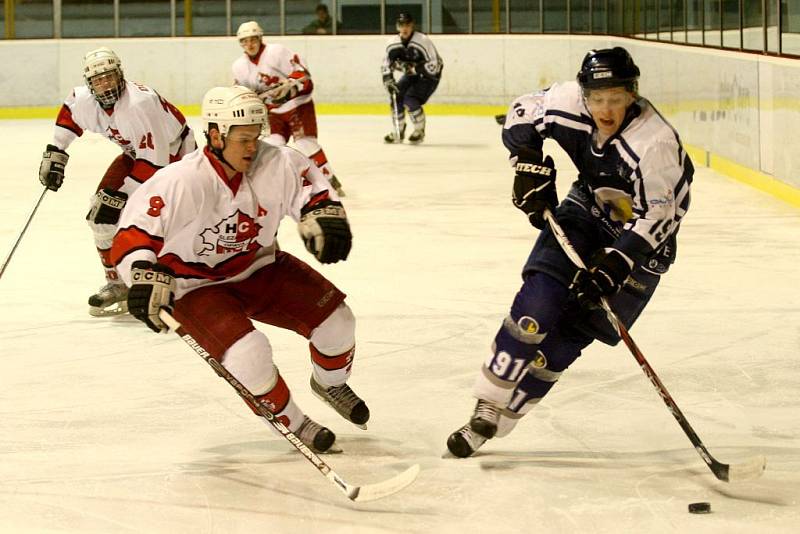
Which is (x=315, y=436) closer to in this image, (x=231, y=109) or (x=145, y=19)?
(x=231, y=109)

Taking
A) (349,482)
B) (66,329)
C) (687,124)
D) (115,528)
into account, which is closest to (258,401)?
(349,482)

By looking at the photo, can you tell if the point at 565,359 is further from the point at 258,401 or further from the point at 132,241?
the point at 132,241

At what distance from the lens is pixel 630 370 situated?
16.0 ft

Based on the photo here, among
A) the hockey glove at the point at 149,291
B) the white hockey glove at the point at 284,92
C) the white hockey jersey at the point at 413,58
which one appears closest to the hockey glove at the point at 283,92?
the white hockey glove at the point at 284,92

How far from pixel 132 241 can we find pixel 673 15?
9091 mm

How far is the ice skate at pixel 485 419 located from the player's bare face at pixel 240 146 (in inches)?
34.8

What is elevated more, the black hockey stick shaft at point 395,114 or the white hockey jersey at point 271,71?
the white hockey jersey at point 271,71

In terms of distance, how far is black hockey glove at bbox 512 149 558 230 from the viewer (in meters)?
3.82

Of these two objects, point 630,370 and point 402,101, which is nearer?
point 630,370

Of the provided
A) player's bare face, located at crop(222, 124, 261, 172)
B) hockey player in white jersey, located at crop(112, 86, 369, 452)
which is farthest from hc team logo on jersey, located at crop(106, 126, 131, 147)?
player's bare face, located at crop(222, 124, 261, 172)

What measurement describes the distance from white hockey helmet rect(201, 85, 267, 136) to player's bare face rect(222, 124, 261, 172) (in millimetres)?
15

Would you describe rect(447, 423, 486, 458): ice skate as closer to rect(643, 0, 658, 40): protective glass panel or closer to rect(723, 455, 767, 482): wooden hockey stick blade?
rect(723, 455, 767, 482): wooden hockey stick blade

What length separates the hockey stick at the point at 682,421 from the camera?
3.59 m

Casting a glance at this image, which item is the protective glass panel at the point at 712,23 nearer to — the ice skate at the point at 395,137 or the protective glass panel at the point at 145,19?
the ice skate at the point at 395,137
